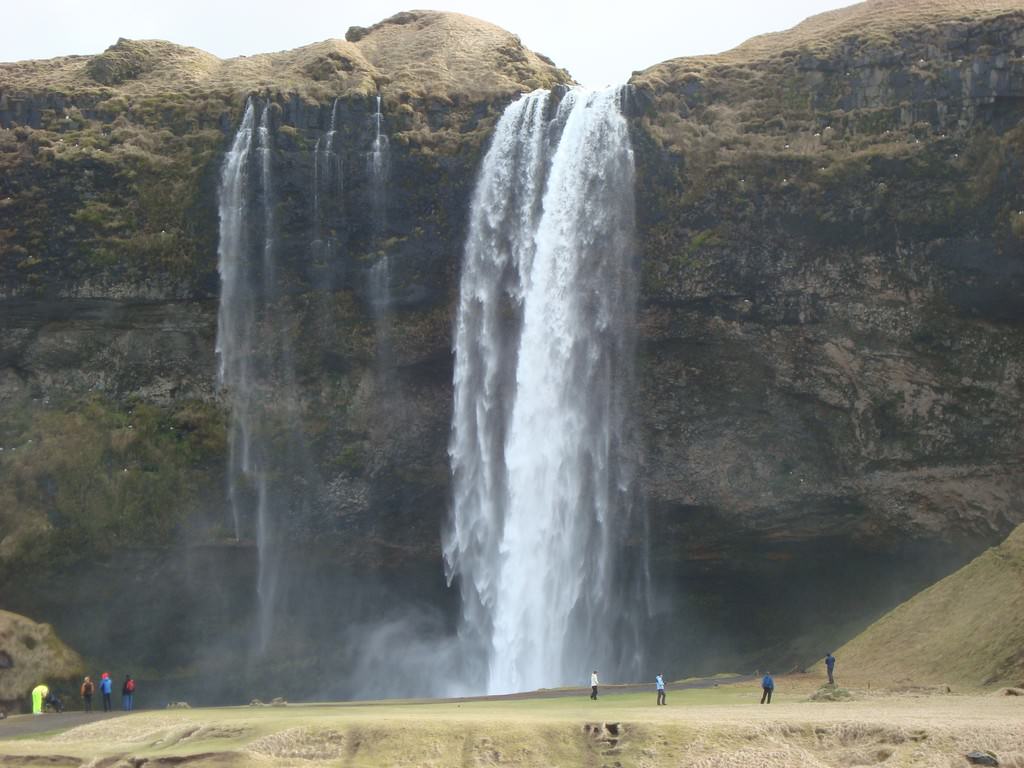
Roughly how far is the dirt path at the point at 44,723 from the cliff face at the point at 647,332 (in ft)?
46.9

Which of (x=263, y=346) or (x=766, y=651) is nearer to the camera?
(x=766, y=651)

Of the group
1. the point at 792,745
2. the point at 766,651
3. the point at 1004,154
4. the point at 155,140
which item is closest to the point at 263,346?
the point at 155,140

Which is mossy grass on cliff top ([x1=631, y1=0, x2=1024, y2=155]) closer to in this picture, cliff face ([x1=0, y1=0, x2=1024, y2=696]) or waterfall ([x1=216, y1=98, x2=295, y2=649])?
cliff face ([x1=0, y1=0, x2=1024, y2=696])

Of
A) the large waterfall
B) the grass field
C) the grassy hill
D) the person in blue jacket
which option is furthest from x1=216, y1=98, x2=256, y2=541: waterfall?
the person in blue jacket

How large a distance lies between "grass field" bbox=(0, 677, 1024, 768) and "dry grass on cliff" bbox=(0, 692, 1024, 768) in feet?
0.11

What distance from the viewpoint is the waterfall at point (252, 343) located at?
63.2 metres

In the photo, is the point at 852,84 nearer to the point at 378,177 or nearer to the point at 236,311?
the point at 378,177

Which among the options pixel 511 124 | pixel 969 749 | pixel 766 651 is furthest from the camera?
pixel 511 124

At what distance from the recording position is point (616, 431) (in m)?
60.3

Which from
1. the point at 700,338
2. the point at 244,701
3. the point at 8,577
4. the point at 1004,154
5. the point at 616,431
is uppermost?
the point at 1004,154

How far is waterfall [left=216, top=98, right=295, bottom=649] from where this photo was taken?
63.2 meters

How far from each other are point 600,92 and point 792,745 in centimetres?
3584

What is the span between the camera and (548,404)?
198 feet

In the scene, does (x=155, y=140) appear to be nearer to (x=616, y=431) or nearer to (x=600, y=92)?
(x=600, y=92)
